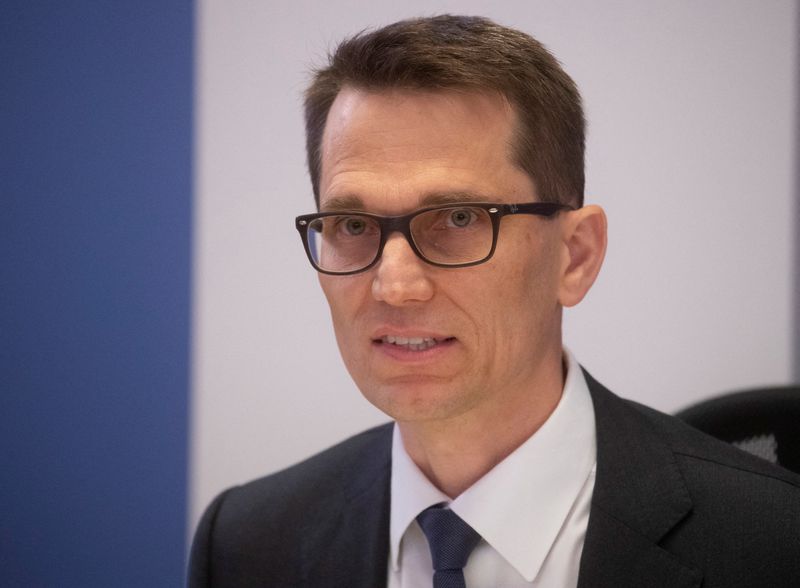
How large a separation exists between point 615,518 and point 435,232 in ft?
Answer: 1.82

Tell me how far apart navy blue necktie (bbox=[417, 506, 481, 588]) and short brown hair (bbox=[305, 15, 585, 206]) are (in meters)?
0.58

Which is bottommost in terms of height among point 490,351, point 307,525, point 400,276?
point 307,525

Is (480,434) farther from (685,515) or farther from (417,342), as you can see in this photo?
(685,515)

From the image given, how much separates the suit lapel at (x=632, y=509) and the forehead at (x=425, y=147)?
50 centimetres

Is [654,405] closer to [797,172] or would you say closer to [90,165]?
[797,172]

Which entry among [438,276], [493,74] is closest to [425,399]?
[438,276]

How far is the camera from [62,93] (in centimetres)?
222

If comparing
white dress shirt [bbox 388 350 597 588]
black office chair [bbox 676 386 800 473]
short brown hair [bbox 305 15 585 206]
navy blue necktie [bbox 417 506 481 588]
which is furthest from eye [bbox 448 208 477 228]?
black office chair [bbox 676 386 800 473]

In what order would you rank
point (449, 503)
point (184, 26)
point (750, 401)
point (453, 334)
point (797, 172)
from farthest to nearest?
1. point (184, 26)
2. point (797, 172)
3. point (750, 401)
4. point (449, 503)
5. point (453, 334)

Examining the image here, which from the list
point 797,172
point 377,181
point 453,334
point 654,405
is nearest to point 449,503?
point 453,334

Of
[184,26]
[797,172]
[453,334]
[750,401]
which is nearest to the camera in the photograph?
[453,334]

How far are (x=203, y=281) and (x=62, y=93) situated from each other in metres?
0.65

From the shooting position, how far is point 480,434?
1.40m

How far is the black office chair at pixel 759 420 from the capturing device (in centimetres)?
157
